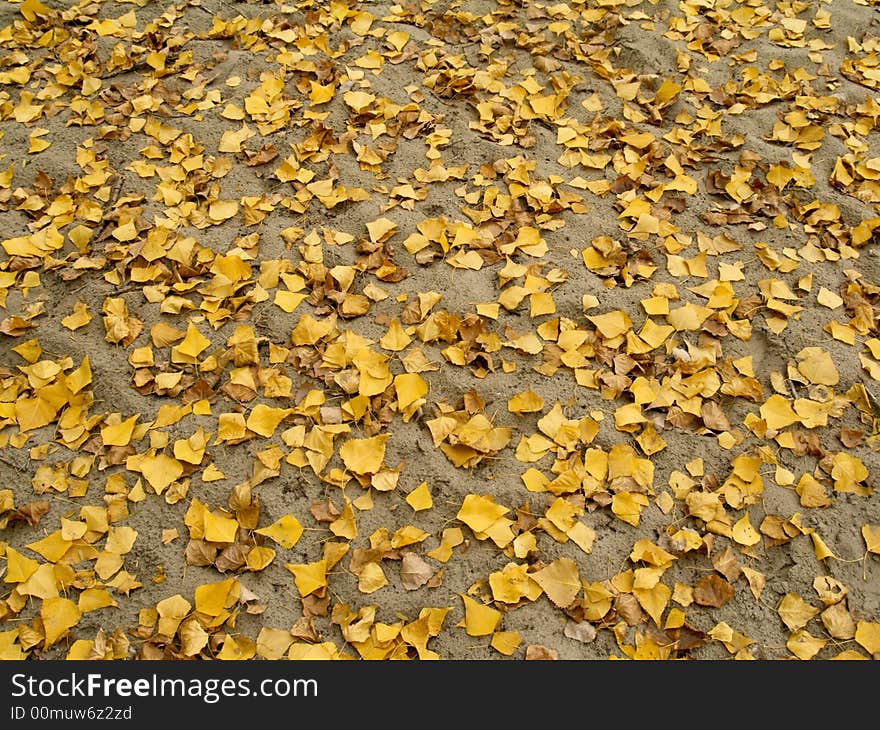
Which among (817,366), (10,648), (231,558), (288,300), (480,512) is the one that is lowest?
(10,648)

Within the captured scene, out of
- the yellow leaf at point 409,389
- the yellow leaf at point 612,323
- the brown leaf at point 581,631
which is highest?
the yellow leaf at point 612,323

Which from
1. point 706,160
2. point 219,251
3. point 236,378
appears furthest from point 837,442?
point 219,251

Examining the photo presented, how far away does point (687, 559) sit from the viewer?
190 centimetres

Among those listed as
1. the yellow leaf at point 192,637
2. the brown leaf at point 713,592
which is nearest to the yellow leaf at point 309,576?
the yellow leaf at point 192,637

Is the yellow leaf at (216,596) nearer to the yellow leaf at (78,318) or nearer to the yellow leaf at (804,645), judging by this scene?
the yellow leaf at (78,318)

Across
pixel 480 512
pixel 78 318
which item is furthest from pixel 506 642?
→ pixel 78 318

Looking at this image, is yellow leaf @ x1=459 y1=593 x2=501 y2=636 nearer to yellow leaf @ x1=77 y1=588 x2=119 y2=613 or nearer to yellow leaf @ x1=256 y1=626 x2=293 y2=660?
yellow leaf @ x1=256 y1=626 x2=293 y2=660

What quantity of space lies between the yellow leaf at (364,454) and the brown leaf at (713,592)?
2.89 feet

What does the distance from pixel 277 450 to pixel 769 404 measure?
4.65ft

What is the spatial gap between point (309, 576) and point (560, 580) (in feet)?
2.07

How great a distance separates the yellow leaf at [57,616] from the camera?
1.79 metres

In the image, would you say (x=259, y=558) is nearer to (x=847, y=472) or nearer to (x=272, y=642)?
(x=272, y=642)

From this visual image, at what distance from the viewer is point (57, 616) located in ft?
5.93

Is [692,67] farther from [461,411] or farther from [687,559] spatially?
[687,559]
